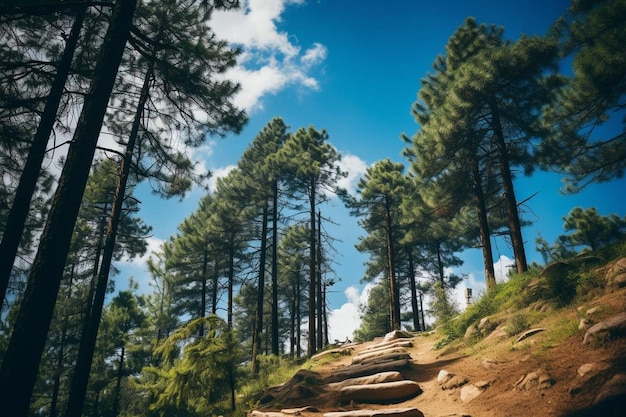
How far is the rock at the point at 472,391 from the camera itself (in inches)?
228

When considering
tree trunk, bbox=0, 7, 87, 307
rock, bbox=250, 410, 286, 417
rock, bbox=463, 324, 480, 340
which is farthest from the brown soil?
tree trunk, bbox=0, 7, 87, 307

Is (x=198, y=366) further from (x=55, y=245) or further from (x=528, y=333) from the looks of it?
(x=528, y=333)

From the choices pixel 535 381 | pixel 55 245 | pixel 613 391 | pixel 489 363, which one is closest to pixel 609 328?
pixel 535 381

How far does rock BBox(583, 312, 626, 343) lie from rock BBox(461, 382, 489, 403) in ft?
6.13

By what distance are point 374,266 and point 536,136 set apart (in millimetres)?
17877

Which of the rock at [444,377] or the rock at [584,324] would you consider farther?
the rock at [444,377]

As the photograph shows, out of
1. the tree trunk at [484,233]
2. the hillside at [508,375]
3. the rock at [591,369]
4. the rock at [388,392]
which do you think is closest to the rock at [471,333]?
the hillside at [508,375]

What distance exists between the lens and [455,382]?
6652 millimetres

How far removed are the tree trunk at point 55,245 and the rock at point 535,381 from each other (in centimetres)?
671

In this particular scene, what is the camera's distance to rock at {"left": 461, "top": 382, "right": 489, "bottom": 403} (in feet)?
19.0

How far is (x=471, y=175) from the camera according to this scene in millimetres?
15859

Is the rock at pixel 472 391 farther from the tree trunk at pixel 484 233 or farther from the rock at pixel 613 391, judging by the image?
the tree trunk at pixel 484 233

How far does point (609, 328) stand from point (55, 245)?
26.5 feet

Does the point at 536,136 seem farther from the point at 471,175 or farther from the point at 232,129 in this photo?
the point at 232,129
